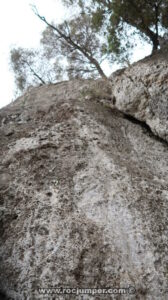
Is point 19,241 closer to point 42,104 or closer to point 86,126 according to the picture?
point 86,126

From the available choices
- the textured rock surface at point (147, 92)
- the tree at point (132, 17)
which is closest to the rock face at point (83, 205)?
the textured rock surface at point (147, 92)

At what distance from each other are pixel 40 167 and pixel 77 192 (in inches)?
44.3

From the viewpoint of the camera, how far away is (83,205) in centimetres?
574

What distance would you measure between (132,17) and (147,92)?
9.14 ft

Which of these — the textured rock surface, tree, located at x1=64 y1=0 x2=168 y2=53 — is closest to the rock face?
the textured rock surface

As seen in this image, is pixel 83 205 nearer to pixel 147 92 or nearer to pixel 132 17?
pixel 147 92

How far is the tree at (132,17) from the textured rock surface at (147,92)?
120cm

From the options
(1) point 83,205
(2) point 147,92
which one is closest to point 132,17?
(2) point 147,92

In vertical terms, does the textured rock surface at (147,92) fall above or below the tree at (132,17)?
below

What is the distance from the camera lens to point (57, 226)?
5406mm

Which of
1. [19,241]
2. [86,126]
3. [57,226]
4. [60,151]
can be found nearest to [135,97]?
[86,126]

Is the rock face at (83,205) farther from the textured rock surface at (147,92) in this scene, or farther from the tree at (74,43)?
the tree at (74,43)

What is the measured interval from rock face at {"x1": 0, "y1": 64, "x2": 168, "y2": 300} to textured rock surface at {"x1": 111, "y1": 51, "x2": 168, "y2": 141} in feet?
0.26

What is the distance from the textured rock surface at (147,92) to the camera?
7062 millimetres
